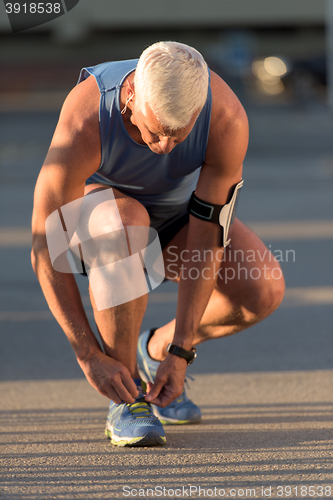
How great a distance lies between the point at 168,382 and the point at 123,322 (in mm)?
286

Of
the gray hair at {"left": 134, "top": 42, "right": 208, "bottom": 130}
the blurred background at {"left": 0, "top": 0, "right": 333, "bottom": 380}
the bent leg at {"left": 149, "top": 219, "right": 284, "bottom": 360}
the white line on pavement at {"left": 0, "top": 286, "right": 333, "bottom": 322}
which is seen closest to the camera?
the gray hair at {"left": 134, "top": 42, "right": 208, "bottom": 130}

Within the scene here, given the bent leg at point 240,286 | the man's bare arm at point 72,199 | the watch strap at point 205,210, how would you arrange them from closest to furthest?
the man's bare arm at point 72,199 < the watch strap at point 205,210 < the bent leg at point 240,286

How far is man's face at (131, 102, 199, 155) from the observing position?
2.08 m

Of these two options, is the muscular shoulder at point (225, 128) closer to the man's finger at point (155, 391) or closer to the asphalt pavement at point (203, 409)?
the man's finger at point (155, 391)

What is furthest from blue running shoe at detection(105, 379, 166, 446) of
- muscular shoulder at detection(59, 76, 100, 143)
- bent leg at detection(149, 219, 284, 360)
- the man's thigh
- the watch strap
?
muscular shoulder at detection(59, 76, 100, 143)

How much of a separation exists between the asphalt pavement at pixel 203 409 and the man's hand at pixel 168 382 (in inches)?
7.3

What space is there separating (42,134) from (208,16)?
1411cm

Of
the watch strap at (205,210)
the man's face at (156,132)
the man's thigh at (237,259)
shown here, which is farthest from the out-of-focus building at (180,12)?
the man's face at (156,132)

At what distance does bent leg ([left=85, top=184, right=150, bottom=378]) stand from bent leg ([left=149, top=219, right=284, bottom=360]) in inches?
14.9

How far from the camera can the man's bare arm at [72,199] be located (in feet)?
7.32

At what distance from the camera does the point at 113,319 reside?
2363 mm

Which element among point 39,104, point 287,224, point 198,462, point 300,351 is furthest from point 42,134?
point 198,462

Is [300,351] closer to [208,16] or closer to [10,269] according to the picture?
[10,269]

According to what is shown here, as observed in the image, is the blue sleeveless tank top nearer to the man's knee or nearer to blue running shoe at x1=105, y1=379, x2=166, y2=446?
the man's knee
